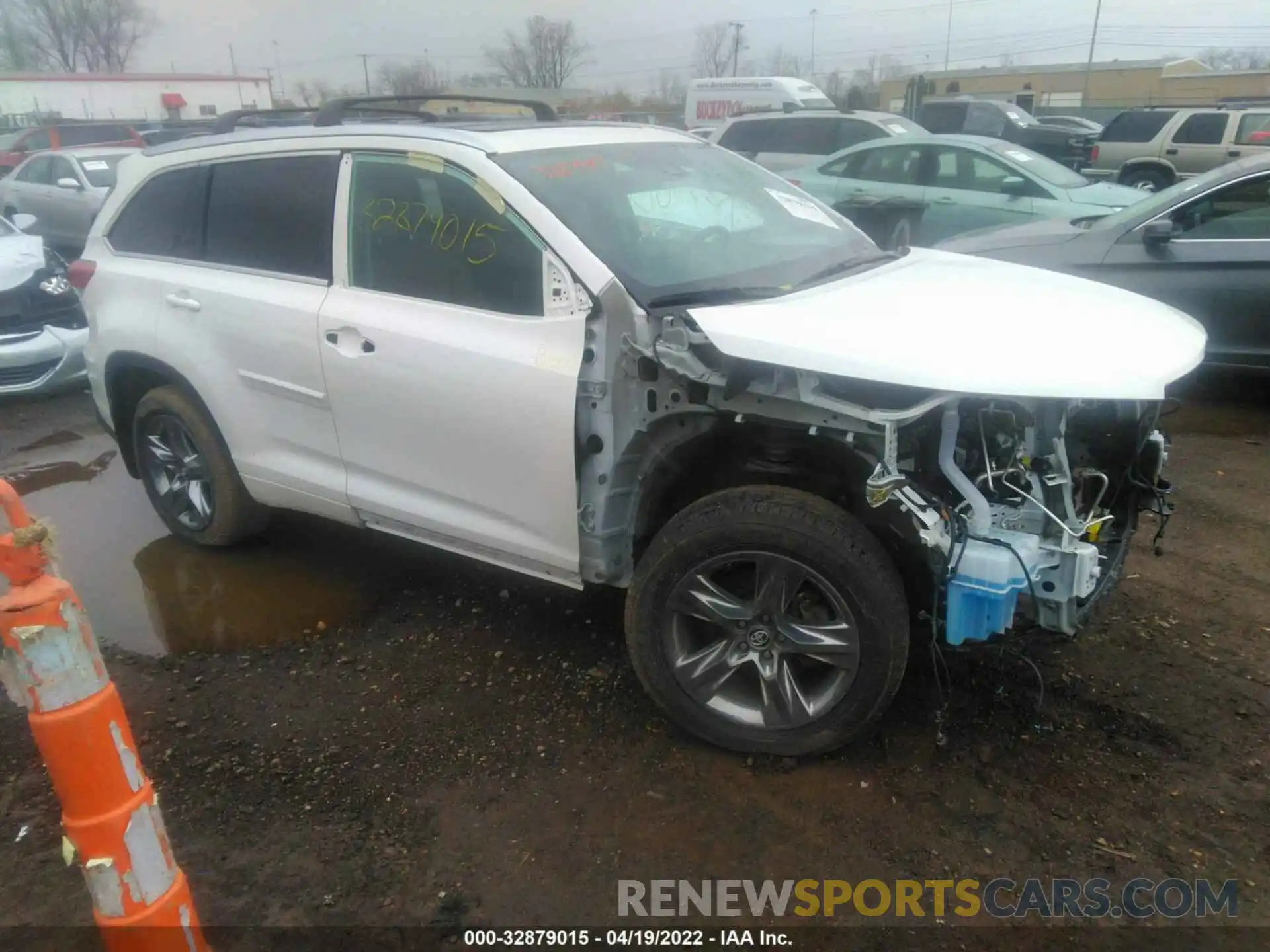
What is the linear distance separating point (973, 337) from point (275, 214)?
2.71 m

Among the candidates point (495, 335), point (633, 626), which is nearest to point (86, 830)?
point (633, 626)

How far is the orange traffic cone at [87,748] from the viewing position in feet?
5.68

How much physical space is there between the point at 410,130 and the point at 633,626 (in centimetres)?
195

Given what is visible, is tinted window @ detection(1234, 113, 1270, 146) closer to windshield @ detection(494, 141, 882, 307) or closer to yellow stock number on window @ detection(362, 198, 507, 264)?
windshield @ detection(494, 141, 882, 307)

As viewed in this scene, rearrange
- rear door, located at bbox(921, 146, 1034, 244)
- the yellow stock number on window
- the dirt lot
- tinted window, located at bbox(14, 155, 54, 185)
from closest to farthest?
the dirt lot
the yellow stock number on window
rear door, located at bbox(921, 146, 1034, 244)
tinted window, located at bbox(14, 155, 54, 185)

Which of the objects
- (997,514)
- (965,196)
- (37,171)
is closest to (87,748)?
(997,514)

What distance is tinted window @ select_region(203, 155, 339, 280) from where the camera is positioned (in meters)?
3.63

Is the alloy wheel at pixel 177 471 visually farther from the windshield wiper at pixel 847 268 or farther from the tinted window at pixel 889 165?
the tinted window at pixel 889 165

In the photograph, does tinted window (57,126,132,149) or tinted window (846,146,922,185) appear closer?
tinted window (846,146,922,185)

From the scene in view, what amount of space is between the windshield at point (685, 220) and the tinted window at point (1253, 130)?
50.7 feet

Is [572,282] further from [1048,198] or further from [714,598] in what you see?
[1048,198]

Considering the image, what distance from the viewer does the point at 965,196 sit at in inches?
364

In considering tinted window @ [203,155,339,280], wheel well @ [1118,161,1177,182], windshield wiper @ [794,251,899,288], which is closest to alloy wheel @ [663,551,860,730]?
windshield wiper @ [794,251,899,288]

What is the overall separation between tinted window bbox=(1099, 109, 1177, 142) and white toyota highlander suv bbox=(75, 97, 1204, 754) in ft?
51.3
